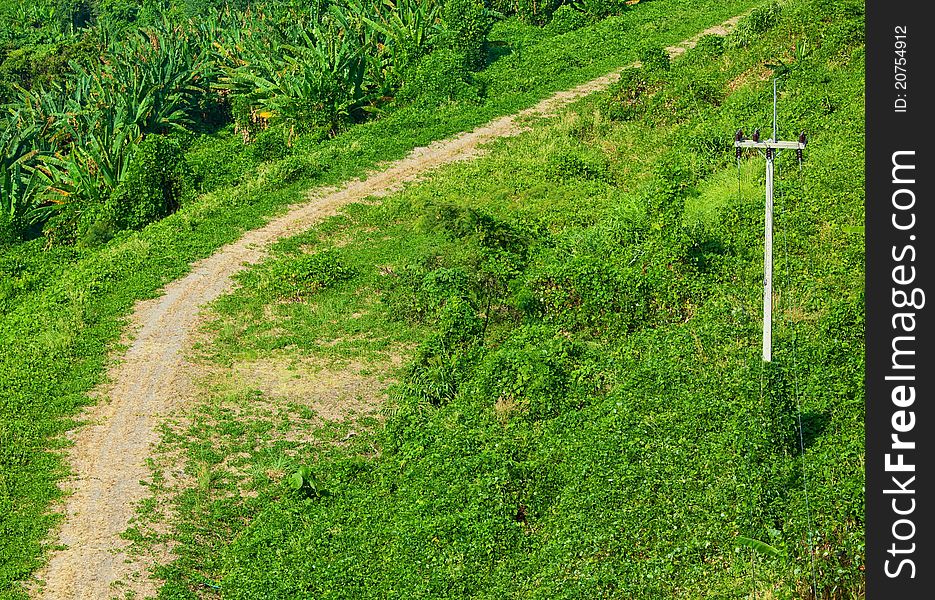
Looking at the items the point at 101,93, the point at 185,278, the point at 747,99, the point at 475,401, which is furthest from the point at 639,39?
the point at 475,401

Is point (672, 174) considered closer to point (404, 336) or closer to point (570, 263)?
point (570, 263)

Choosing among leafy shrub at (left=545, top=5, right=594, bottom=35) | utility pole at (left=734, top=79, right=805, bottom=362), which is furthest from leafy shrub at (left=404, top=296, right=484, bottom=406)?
leafy shrub at (left=545, top=5, right=594, bottom=35)

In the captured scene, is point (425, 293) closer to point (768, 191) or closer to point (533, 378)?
point (533, 378)

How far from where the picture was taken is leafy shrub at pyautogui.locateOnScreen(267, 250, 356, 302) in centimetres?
1602

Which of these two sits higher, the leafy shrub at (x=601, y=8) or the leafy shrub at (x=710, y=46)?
the leafy shrub at (x=601, y=8)

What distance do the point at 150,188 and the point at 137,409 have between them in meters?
7.02

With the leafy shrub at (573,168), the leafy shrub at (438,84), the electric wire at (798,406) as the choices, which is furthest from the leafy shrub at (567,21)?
the electric wire at (798,406)

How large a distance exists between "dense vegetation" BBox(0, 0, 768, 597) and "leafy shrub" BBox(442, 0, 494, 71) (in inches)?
1.8

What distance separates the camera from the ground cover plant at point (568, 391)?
10188 millimetres

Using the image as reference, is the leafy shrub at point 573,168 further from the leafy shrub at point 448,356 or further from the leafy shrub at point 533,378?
the leafy shrub at point 533,378

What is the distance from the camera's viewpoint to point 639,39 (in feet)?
85.4

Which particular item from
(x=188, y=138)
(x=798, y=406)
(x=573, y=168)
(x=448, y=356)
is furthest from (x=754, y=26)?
(x=798, y=406)

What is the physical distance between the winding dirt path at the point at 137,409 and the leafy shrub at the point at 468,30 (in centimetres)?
461

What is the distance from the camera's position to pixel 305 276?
1616cm
